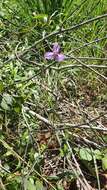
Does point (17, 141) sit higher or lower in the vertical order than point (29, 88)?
lower

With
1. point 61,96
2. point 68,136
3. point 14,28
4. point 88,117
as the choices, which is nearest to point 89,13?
point 14,28

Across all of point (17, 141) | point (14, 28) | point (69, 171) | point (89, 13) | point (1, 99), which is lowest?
point (69, 171)

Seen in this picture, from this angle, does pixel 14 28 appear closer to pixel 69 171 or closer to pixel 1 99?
pixel 1 99

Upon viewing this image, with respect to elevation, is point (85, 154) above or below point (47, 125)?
below

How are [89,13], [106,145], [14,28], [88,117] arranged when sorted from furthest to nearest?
1. [89,13]
2. [14,28]
3. [88,117]
4. [106,145]

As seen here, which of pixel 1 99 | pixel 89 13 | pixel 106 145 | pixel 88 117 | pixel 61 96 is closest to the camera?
pixel 1 99

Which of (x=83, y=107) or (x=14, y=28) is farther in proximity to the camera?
(x=14, y=28)

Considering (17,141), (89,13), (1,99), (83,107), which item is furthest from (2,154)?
(89,13)
